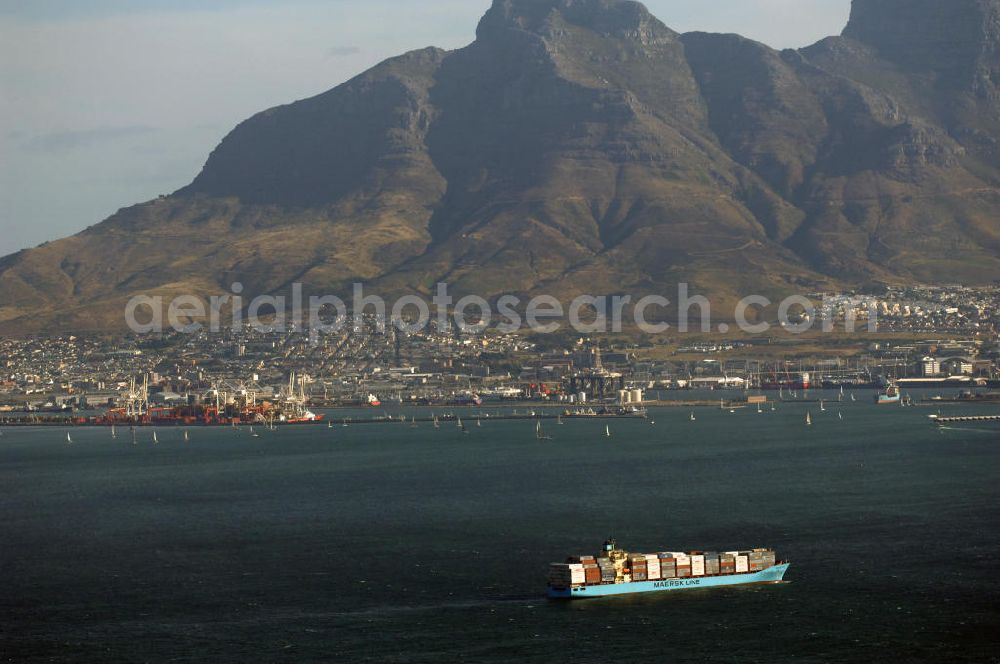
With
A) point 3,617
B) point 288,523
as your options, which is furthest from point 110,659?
point 288,523

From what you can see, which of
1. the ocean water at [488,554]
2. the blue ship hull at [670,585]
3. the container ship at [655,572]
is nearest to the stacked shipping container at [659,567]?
the container ship at [655,572]

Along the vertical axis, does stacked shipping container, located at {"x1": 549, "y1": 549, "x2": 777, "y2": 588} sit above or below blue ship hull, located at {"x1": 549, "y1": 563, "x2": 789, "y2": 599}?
above

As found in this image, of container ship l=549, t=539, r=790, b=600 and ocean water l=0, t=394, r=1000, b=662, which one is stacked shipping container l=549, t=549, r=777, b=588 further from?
ocean water l=0, t=394, r=1000, b=662

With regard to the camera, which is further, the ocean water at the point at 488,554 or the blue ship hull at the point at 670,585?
the blue ship hull at the point at 670,585

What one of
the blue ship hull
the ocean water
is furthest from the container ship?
the ocean water

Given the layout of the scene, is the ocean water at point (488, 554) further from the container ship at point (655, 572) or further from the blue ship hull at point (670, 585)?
the container ship at point (655, 572)

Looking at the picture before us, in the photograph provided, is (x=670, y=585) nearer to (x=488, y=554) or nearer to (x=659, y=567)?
(x=659, y=567)

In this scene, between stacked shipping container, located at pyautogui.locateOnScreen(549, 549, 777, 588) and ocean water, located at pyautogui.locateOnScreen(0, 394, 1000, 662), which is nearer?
ocean water, located at pyautogui.locateOnScreen(0, 394, 1000, 662)
